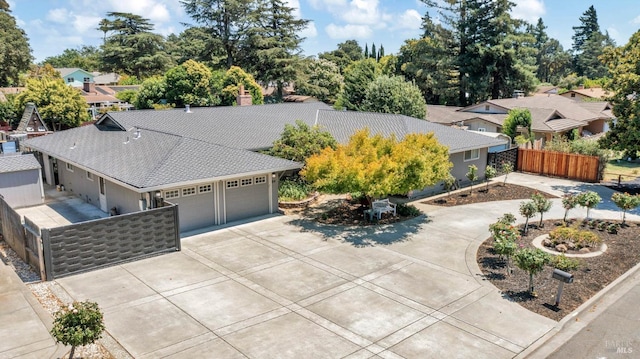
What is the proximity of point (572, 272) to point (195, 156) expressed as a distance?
42.8 ft

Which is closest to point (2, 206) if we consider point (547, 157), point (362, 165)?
point (362, 165)

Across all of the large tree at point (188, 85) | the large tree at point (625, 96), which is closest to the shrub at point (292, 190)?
the large tree at point (625, 96)

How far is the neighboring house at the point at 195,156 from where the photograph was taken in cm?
1664

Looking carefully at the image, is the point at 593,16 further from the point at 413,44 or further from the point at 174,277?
the point at 174,277

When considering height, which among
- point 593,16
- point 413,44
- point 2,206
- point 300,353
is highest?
point 593,16

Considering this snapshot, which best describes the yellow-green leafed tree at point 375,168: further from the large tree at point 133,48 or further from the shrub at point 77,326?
the large tree at point 133,48

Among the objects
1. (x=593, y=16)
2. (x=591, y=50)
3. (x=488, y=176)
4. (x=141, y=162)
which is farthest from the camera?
(x=593, y=16)

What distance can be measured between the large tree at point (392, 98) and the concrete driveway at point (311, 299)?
20.3 metres

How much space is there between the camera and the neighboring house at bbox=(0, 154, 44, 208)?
1984 cm

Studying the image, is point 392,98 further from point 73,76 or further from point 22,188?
point 73,76

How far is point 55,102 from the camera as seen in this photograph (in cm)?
3809

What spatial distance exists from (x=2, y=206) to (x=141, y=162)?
4562 millimetres

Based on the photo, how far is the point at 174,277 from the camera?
13000 millimetres

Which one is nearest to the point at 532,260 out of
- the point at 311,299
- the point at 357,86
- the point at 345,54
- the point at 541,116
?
the point at 311,299
